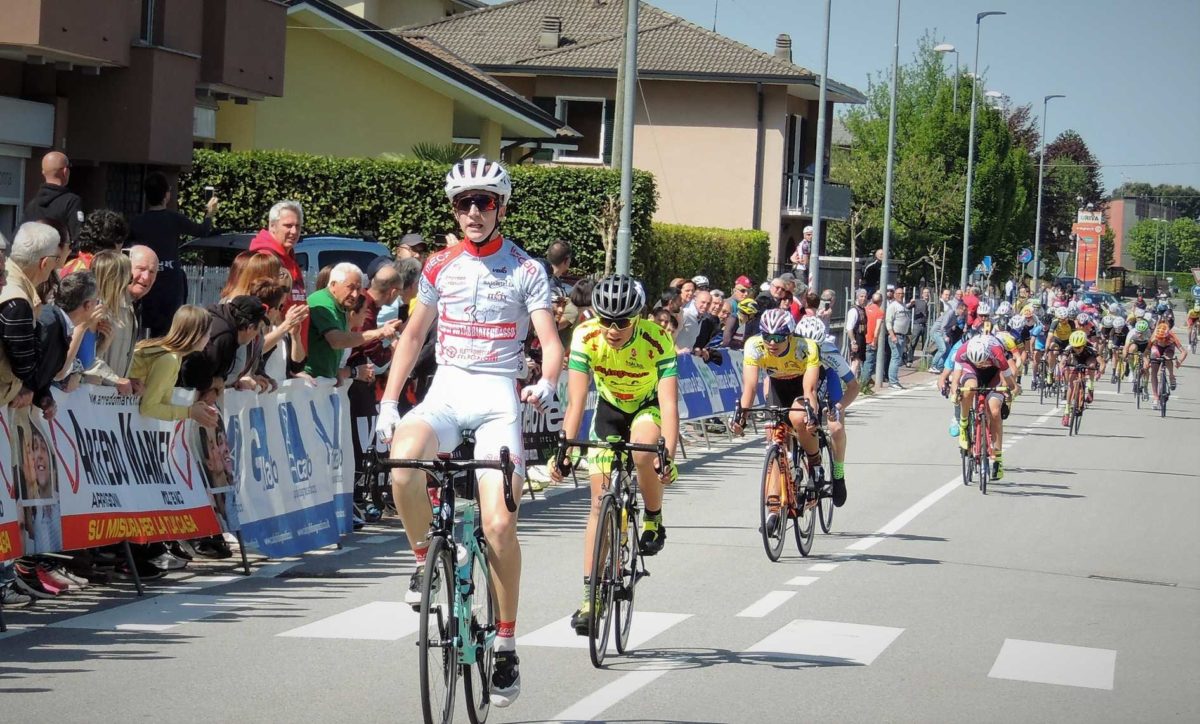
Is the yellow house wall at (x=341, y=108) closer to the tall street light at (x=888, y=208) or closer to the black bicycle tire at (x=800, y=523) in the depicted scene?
the tall street light at (x=888, y=208)

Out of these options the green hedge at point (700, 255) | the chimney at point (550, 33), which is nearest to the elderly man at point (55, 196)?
the green hedge at point (700, 255)

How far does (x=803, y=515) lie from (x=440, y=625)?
678 cm

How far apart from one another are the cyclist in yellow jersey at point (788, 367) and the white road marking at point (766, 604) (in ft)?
6.43

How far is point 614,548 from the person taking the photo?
8.50 m

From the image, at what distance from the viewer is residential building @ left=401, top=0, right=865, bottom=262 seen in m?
49.9

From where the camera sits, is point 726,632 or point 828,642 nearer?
point 828,642

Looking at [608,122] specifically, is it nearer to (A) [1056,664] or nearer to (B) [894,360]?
(B) [894,360]

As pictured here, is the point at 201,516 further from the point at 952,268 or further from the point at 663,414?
the point at 952,268

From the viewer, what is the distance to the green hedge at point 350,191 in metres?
28.6

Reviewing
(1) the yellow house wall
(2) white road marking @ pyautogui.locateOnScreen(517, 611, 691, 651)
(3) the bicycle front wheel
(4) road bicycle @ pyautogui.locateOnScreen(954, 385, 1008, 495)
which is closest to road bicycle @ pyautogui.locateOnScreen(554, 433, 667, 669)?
(2) white road marking @ pyautogui.locateOnScreen(517, 611, 691, 651)

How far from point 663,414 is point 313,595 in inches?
100

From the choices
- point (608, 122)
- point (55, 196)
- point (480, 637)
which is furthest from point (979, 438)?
point (608, 122)

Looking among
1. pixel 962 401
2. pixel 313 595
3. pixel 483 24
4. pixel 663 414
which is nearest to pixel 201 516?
pixel 313 595

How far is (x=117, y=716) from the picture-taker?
698 cm
